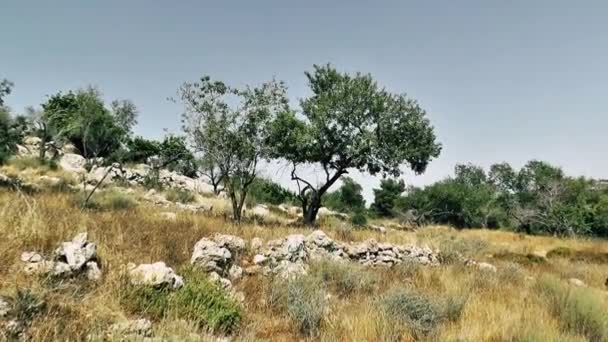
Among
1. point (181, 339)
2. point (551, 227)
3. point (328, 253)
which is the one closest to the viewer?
point (181, 339)

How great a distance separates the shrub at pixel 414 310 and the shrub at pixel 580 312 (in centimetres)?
186

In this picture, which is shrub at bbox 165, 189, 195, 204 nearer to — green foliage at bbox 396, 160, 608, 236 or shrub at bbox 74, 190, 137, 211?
shrub at bbox 74, 190, 137, 211

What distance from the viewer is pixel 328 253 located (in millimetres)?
8758

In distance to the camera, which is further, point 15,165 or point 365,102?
point 15,165

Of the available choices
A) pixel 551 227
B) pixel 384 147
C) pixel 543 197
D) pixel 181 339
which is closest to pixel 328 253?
pixel 181 339

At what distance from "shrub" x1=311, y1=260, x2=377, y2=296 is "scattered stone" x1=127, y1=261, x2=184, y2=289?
282 centimetres

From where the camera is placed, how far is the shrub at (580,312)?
5070mm

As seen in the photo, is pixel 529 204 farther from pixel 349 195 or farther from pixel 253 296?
pixel 253 296

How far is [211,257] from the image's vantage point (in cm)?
626

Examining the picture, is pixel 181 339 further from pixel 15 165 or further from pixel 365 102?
pixel 15 165

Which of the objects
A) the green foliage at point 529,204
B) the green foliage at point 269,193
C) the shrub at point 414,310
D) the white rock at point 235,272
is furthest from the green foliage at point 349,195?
the shrub at point 414,310

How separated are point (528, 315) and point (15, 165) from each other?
26.3 metres

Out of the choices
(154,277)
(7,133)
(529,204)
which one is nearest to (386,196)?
(529,204)

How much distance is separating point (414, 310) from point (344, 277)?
Result: 1.93 m
